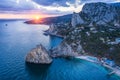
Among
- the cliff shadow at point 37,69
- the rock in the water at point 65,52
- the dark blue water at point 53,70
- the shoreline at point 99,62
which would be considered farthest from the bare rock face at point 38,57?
the shoreline at point 99,62

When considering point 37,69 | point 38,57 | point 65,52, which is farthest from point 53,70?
point 65,52

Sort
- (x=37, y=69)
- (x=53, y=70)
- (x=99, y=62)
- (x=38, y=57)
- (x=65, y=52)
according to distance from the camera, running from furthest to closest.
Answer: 1. (x=65, y=52)
2. (x=99, y=62)
3. (x=38, y=57)
4. (x=37, y=69)
5. (x=53, y=70)

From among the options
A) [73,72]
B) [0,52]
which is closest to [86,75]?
[73,72]

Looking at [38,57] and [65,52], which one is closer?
[38,57]

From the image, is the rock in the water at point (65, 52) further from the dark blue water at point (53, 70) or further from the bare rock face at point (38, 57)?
the bare rock face at point (38, 57)

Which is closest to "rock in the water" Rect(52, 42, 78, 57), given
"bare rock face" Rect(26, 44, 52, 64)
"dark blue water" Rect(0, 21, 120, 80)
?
"dark blue water" Rect(0, 21, 120, 80)

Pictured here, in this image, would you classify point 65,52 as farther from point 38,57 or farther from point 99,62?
point 99,62

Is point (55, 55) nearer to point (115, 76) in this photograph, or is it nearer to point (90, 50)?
point (90, 50)

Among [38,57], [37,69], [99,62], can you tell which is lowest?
[99,62]

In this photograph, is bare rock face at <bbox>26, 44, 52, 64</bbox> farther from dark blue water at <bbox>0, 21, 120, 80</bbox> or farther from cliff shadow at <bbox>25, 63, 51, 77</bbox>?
dark blue water at <bbox>0, 21, 120, 80</bbox>

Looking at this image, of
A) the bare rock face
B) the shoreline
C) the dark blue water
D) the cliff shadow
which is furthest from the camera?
the bare rock face

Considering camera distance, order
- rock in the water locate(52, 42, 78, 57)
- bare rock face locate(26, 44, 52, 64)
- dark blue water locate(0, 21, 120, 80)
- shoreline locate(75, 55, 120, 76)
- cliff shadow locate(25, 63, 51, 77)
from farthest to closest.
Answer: rock in the water locate(52, 42, 78, 57), bare rock face locate(26, 44, 52, 64), shoreline locate(75, 55, 120, 76), cliff shadow locate(25, 63, 51, 77), dark blue water locate(0, 21, 120, 80)
